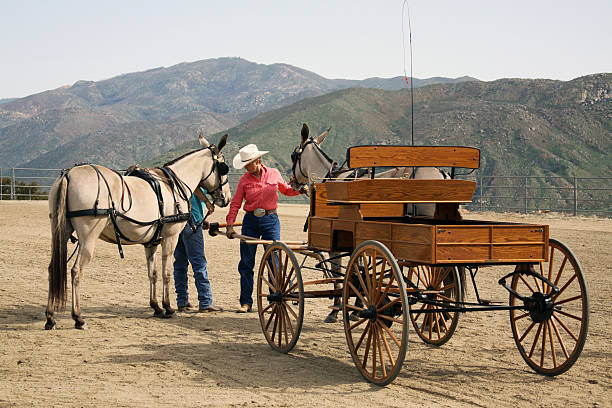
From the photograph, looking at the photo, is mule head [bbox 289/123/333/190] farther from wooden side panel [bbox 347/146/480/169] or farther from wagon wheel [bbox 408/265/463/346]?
wooden side panel [bbox 347/146/480/169]

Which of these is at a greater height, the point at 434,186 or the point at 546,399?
the point at 434,186

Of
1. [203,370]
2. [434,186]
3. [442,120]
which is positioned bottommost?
[203,370]

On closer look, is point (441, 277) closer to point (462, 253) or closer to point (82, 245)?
point (462, 253)

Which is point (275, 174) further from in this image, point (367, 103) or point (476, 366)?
point (367, 103)

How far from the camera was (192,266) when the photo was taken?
29.8 ft

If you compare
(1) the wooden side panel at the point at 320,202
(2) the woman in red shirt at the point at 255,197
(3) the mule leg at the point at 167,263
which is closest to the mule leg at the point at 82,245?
(3) the mule leg at the point at 167,263

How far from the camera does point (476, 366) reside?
20.5ft

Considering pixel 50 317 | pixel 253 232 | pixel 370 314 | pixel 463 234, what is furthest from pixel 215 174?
pixel 463 234

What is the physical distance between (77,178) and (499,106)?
9424 cm

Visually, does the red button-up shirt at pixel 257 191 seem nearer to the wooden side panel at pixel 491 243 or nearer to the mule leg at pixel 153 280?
the mule leg at pixel 153 280

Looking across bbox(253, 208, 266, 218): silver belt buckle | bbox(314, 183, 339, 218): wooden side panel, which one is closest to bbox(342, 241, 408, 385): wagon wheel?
bbox(314, 183, 339, 218): wooden side panel

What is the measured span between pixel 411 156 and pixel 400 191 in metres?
0.40

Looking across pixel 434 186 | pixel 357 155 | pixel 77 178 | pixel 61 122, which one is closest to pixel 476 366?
pixel 434 186

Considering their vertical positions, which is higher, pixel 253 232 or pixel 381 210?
pixel 381 210
